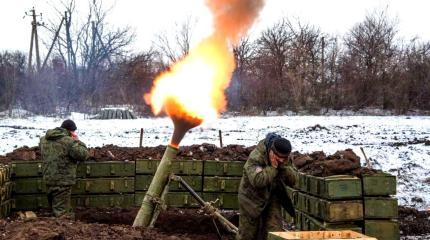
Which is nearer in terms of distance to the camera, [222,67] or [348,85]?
[222,67]

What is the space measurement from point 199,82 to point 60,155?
10.4 feet

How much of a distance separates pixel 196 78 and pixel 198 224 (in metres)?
3.73

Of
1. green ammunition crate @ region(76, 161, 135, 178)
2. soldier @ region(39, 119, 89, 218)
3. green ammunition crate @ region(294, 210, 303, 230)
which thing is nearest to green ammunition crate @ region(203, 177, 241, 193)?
green ammunition crate @ region(76, 161, 135, 178)

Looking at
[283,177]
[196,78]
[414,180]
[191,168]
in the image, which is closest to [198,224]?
[191,168]

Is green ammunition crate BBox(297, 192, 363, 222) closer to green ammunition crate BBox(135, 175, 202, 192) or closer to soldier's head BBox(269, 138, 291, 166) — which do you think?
soldier's head BBox(269, 138, 291, 166)

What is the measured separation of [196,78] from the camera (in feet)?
30.3

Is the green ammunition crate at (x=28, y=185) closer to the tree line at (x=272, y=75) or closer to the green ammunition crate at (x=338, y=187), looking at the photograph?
the green ammunition crate at (x=338, y=187)

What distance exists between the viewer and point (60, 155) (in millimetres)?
10586

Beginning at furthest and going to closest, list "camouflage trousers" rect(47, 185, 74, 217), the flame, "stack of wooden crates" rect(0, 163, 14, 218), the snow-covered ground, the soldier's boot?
the snow-covered ground, "camouflage trousers" rect(47, 185, 74, 217), "stack of wooden crates" rect(0, 163, 14, 218), the flame, the soldier's boot

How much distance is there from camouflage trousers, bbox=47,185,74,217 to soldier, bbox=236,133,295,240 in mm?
4469

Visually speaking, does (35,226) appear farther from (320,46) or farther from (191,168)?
(320,46)

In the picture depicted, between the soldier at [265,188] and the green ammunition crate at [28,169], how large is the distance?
5597mm

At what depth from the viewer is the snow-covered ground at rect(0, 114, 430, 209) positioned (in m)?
16.0

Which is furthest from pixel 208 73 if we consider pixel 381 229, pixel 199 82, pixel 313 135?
pixel 313 135
